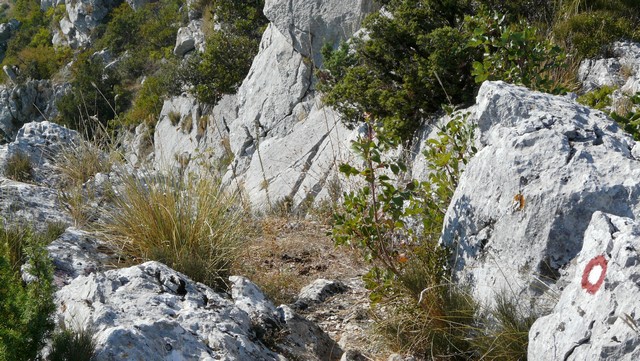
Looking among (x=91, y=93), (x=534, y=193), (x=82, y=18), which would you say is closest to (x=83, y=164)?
(x=534, y=193)

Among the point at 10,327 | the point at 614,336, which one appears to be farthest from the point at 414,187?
the point at 10,327

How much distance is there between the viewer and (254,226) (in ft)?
21.1

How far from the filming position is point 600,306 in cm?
240

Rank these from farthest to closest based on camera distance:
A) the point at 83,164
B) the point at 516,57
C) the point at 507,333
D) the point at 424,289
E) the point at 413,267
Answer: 1. the point at 83,164
2. the point at 516,57
3. the point at 413,267
4. the point at 424,289
5. the point at 507,333

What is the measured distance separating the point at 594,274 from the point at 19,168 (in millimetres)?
6628

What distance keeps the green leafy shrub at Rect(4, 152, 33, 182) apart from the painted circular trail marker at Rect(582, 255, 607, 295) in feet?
21.0

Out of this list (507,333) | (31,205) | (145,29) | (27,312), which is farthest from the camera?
(145,29)

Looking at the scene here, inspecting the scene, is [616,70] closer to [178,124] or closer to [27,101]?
[178,124]

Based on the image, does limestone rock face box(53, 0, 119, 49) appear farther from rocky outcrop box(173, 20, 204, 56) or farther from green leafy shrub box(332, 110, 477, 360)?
green leafy shrub box(332, 110, 477, 360)

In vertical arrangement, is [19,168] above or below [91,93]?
above

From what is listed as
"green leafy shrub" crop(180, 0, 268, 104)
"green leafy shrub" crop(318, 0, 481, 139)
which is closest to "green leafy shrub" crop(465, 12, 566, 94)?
"green leafy shrub" crop(318, 0, 481, 139)

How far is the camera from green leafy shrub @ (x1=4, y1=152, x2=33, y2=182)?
7.36 m

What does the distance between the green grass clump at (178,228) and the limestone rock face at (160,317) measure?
587mm

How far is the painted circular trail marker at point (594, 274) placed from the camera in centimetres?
247
